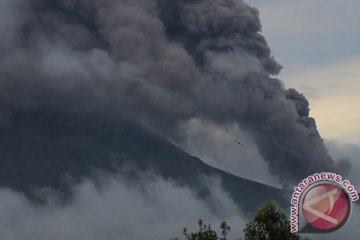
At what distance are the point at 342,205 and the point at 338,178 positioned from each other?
1210 mm

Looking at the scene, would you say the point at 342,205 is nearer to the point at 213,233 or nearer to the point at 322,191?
the point at 322,191

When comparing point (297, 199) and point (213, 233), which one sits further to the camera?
point (213, 233)

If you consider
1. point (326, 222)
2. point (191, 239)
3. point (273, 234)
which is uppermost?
point (191, 239)

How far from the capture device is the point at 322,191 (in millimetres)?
32875

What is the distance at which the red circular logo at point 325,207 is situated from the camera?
3253cm

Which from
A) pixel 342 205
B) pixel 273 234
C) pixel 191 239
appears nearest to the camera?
pixel 342 205

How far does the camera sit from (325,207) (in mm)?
32688

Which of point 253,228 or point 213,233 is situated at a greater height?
point 213,233

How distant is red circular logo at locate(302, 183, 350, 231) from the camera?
1281 inches

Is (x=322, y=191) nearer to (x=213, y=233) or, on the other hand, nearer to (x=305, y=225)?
(x=305, y=225)

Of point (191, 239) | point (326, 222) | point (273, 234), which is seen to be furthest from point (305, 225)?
point (191, 239)

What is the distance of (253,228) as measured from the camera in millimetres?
41844

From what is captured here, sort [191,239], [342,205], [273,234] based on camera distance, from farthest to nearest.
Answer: [191,239] → [273,234] → [342,205]

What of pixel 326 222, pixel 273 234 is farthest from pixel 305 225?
pixel 273 234
